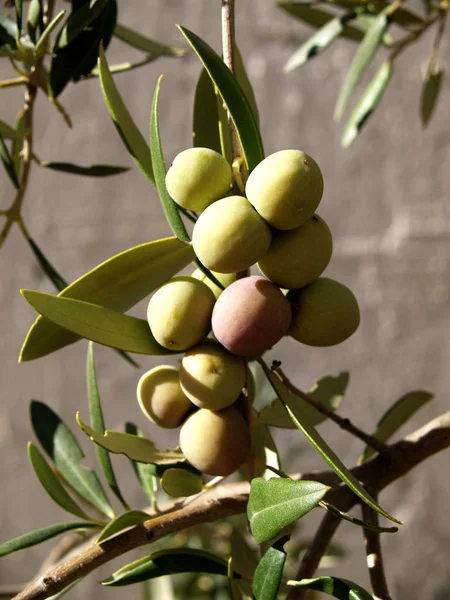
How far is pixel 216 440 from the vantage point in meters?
0.34

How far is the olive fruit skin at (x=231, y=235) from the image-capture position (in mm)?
289

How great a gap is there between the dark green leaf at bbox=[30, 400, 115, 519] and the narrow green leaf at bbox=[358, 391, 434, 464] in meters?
0.20

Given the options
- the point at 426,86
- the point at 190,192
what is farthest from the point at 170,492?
the point at 426,86

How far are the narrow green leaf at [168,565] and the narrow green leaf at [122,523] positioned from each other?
3 cm

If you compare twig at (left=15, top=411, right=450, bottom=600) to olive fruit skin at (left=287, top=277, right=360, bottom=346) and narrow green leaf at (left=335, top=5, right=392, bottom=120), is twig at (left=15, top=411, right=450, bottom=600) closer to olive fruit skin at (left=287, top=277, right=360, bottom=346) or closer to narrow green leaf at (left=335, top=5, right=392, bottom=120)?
olive fruit skin at (left=287, top=277, right=360, bottom=346)

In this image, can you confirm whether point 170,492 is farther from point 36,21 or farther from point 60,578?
point 36,21

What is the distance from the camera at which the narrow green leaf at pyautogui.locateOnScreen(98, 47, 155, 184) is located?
0.35 m

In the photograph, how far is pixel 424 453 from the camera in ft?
1.40

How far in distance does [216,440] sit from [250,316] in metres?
0.07

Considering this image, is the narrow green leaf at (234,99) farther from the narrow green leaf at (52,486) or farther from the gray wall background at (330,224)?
the gray wall background at (330,224)

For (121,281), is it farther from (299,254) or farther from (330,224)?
(330,224)

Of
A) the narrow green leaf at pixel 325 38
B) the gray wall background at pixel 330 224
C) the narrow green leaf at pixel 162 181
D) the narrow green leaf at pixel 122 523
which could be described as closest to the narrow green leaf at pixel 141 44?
the narrow green leaf at pixel 325 38

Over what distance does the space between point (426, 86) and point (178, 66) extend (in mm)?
1091

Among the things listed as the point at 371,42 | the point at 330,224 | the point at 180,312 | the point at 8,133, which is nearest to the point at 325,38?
the point at 371,42
